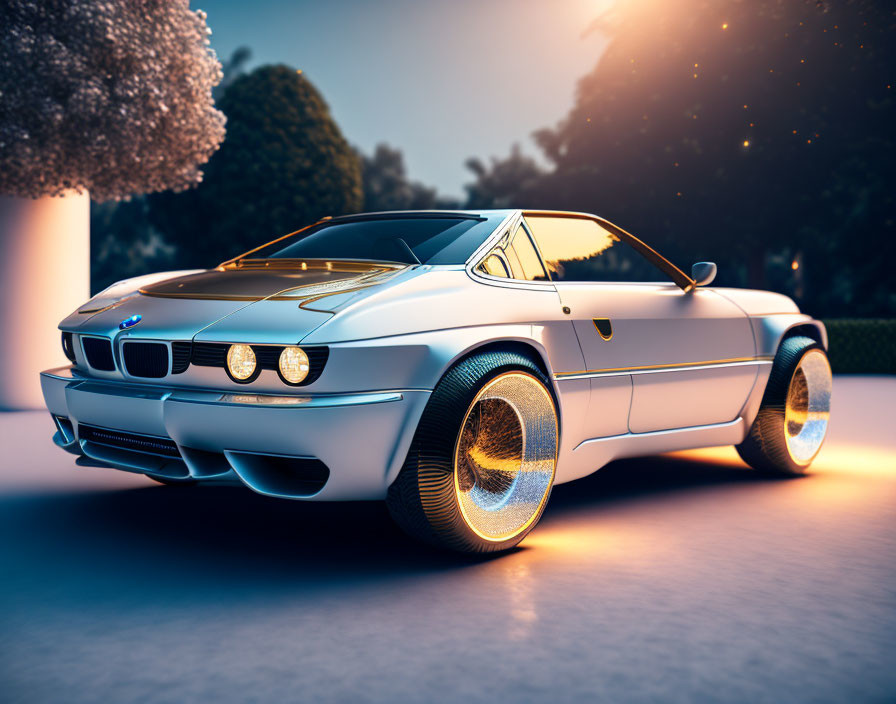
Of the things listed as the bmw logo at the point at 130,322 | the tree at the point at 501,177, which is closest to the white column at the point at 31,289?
the bmw logo at the point at 130,322

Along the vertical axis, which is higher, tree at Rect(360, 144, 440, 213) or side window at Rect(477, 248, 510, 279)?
tree at Rect(360, 144, 440, 213)

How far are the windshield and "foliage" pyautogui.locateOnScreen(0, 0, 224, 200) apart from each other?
5435 mm

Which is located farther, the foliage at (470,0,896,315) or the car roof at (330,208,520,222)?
the foliage at (470,0,896,315)

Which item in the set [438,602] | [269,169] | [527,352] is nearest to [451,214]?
[527,352]

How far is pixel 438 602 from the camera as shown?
381 cm

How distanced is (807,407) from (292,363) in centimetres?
390

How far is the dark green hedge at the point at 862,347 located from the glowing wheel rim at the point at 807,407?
11645 millimetres

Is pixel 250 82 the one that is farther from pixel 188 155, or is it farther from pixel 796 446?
pixel 796 446

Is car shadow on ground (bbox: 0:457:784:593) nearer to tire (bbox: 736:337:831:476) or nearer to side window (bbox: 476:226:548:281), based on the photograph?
tire (bbox: 736:337:831:476)

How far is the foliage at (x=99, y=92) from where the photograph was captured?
32.7 feet

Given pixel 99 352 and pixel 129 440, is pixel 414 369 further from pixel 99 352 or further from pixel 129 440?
pixel 99 352

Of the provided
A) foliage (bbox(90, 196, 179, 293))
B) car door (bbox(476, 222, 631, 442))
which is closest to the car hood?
car door (bbox(476, 222, 631, 442))

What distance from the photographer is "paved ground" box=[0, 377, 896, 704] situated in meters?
3.05

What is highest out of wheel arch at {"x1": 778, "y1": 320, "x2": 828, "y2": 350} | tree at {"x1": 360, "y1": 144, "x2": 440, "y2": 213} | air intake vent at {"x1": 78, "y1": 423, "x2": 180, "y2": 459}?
tree at {"x1": 360, "y1": 144, "x2": 440, "y2": 213}
